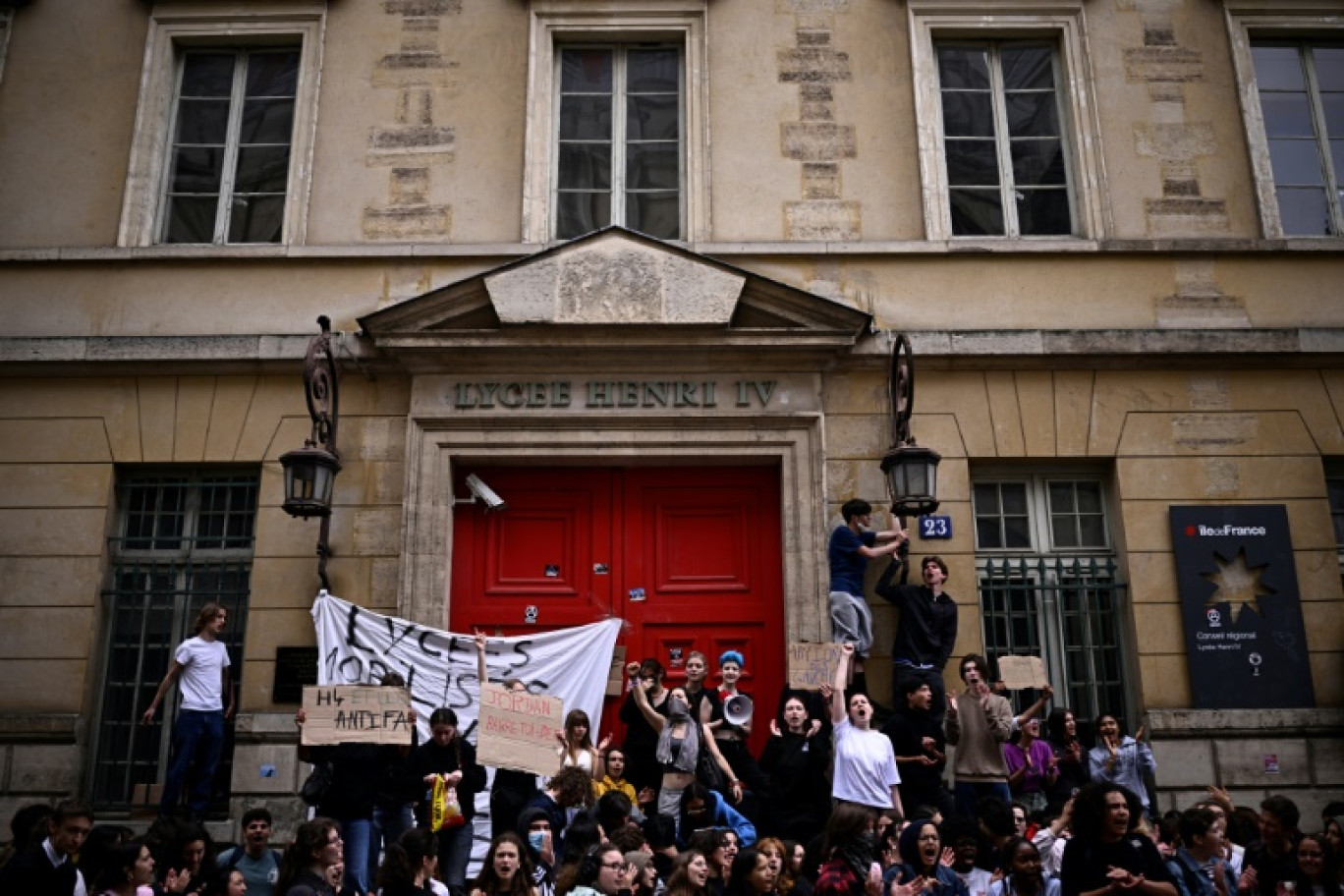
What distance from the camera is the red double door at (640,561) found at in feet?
35.1

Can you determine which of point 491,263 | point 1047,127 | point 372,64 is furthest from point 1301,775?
point 372,64

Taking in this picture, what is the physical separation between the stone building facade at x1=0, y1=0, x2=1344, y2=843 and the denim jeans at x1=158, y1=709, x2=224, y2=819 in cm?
43

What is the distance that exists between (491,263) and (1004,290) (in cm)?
454

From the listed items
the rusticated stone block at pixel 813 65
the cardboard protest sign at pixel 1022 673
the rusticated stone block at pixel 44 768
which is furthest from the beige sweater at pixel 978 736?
the rusticated stone block at pixel 44 768

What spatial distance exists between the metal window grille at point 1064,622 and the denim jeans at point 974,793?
1853 mm

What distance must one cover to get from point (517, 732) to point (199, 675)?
298 cm

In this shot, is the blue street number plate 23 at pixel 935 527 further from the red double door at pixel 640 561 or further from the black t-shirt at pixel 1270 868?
the black t-shirt at pixel 1270 868

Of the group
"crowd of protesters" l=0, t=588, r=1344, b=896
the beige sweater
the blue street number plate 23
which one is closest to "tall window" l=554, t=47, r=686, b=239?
the blue street number plate 23

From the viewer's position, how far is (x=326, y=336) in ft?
34.8

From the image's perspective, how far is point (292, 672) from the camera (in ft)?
34.0

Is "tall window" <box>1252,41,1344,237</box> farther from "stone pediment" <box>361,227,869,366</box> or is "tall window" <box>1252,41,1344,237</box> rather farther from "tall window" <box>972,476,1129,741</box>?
"stone pediment" <box>361,227,869,366</box>

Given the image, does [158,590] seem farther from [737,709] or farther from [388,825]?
[737,709]

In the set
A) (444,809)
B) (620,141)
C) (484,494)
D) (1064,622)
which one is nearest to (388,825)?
(444,809)

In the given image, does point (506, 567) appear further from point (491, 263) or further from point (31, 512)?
point (31, 512)
